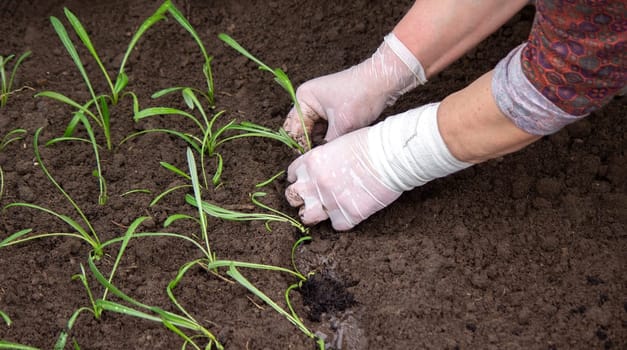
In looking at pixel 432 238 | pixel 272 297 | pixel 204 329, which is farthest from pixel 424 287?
pixel 204 329

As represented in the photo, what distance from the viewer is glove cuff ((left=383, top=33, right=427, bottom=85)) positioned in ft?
6.28

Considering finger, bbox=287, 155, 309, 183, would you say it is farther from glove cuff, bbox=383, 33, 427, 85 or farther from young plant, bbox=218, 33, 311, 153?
glove cuff, bbox=383, 33, 427, 85

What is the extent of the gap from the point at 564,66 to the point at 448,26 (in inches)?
21.3

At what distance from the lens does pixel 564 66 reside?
1.33 meters

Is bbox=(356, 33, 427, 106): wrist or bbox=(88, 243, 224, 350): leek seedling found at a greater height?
bbox=(356, 33, 427, 106): wrist

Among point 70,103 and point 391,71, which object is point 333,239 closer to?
point 391,71

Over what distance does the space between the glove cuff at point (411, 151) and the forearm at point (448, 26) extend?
9.0 inches

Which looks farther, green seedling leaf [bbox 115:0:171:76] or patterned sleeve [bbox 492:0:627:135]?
green seedling leaf [bbox 115:0:171:76]

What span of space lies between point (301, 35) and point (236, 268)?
0.91 metres

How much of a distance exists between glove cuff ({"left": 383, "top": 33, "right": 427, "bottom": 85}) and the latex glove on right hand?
0.21m

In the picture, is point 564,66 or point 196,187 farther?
point 196,187

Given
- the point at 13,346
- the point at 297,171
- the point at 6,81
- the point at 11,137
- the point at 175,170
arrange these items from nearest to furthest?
the point at 13,346 → the point at 175,170 → the point at 297,171 → the point at 11,137 → the point at 6,81

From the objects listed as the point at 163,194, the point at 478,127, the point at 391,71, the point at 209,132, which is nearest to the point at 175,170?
the point at 163,194

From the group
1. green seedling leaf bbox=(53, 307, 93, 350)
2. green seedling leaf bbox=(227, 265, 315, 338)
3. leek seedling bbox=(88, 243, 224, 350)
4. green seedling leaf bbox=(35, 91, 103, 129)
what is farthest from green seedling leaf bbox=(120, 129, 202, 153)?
green seedling leaf bbox=(53, 307, 93, 350)
